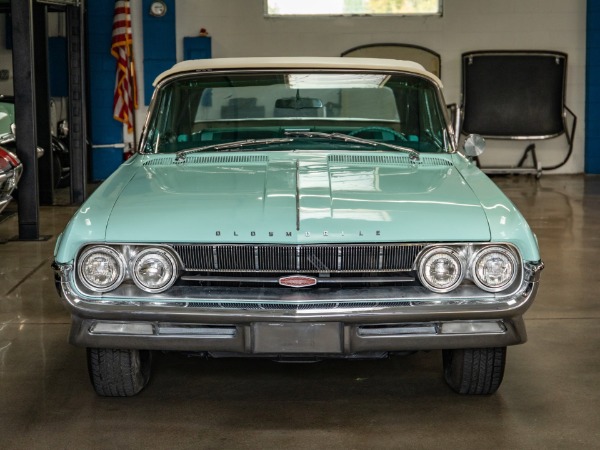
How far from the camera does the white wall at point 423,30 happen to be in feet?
48.9

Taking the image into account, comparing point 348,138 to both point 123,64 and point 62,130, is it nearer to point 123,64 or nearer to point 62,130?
point 62,130

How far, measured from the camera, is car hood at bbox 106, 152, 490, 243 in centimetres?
376

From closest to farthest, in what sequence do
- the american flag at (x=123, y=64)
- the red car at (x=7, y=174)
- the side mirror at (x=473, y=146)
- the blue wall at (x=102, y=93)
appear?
the side mirror at (x=473, y=146), the red car at (x=7, y=174), the american flag at (x=123, y=64), the blue wall at (x=102, y=93)

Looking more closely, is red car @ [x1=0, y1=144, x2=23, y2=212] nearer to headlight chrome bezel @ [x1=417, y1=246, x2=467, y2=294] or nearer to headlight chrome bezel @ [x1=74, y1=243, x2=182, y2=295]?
headlight chrome bezel @ [x1=74, y1=243, x2=182, y2=295]

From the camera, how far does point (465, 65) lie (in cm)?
1487

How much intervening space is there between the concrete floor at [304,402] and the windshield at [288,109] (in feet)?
3.68

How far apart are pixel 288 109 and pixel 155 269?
1.53 m

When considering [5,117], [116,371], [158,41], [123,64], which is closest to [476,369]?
[116,371]

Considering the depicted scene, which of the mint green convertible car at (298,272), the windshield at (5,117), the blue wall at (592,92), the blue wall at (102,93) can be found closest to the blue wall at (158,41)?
the blue wall at (102,93)

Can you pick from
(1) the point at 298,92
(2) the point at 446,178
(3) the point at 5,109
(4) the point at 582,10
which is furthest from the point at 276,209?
(4) the point at 582,10

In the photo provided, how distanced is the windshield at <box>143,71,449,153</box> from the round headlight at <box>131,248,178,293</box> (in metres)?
1.30

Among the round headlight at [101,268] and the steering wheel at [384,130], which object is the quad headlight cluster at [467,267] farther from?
the steering wheel at [384,130]

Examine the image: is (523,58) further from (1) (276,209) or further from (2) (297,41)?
(1) (276,209)

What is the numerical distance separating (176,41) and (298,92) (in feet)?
33.8
